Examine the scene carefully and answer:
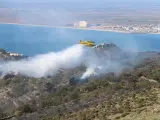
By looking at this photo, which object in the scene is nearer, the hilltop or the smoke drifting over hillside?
the hilltop

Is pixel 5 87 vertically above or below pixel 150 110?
below

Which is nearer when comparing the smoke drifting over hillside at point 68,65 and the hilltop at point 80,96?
the hilltop at point 80,96

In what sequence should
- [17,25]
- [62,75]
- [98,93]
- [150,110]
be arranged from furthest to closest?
[17,25] < [62,75] < [98,93] < [150,110]

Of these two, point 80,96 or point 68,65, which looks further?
point 68,65

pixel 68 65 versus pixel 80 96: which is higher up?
pixel 80 96

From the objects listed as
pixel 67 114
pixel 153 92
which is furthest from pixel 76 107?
pixel 153 92

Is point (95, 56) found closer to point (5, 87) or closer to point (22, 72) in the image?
point (22, 72)

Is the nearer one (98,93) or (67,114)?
(67,114)

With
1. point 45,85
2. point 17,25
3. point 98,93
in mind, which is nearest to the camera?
point 98,93
